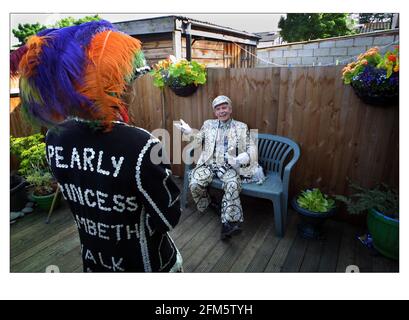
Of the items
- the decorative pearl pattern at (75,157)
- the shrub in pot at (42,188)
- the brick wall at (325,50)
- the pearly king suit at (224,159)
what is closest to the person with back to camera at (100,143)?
the decorative pearl pattern at (75,157)

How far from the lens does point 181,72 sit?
9.18 ft

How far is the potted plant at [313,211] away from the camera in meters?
2.16

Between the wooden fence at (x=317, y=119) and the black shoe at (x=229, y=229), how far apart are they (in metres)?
0.85

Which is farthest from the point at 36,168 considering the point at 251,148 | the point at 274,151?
the point at 274,151

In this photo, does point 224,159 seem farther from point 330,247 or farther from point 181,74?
point 330,247

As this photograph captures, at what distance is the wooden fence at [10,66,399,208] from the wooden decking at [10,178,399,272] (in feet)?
1.74

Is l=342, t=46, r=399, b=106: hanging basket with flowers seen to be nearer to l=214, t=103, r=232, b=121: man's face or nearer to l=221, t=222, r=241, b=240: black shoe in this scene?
l=214, t=103, r=232, b=121: man's face

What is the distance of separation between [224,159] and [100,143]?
1.81 metres

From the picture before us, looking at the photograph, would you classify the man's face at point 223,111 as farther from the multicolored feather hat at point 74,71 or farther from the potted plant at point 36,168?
the potted plant at point 36,168

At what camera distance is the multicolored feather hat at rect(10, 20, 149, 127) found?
67 centimetres

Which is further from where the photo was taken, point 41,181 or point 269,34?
point 269,34
